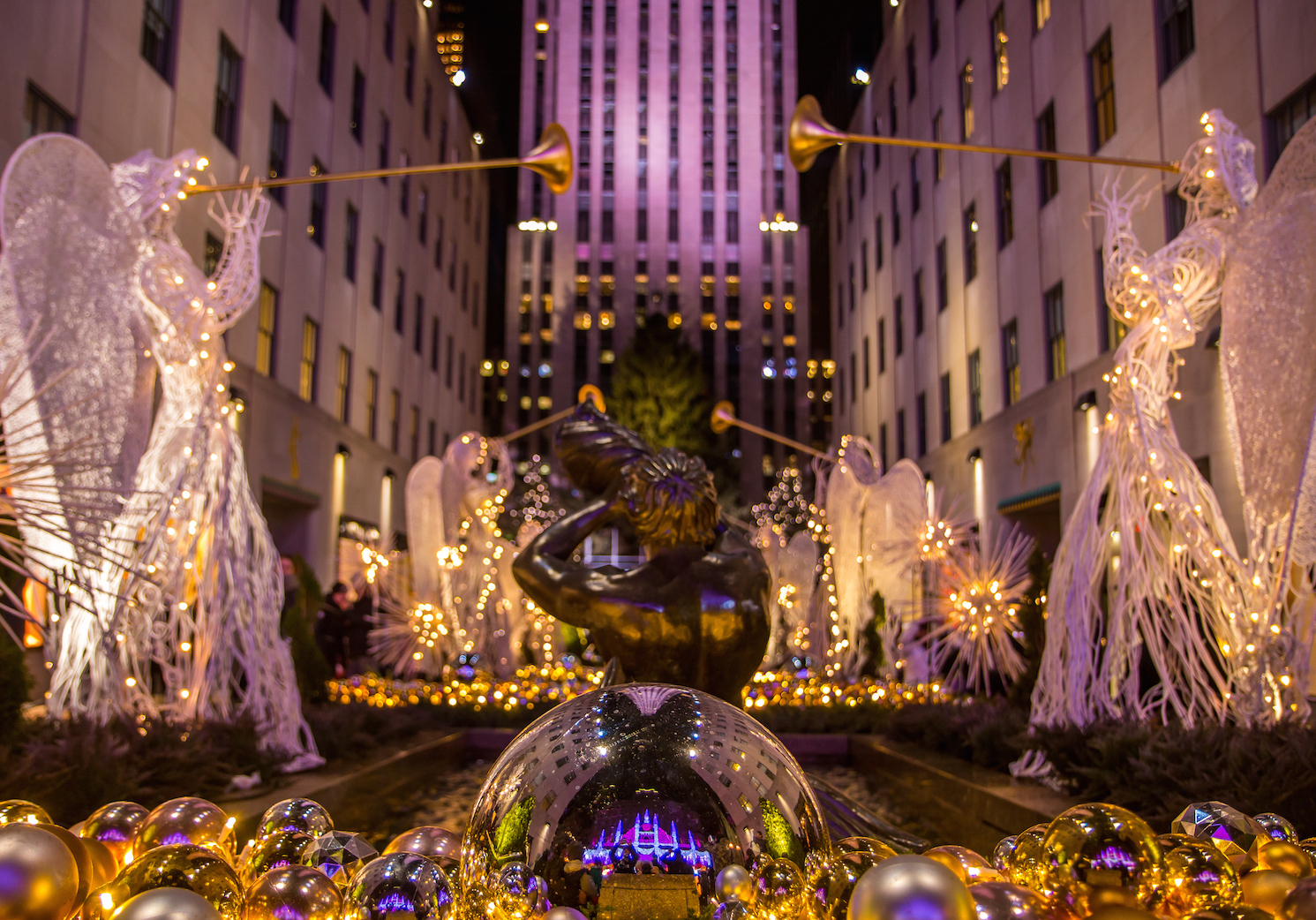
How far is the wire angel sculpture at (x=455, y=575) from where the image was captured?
13.9m

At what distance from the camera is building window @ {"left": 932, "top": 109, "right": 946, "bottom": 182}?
27481mm

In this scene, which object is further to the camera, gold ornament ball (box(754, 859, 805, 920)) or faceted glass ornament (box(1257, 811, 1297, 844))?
faceted glass ornament (box(1257, 811, 1297, 844))

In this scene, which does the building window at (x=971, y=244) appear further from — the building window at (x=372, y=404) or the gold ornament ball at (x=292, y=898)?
the gold ornament ball at (x=292, y=898)

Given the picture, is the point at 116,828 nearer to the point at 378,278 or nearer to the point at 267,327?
the point at 267,327

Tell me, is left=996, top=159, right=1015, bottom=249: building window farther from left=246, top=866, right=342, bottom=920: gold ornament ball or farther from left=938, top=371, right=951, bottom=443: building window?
left=246, top=866, right=342, bottom=920: gold ornament ball

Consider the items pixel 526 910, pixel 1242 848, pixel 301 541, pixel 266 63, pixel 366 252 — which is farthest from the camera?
pixel 366 252

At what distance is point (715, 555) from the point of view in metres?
3.41

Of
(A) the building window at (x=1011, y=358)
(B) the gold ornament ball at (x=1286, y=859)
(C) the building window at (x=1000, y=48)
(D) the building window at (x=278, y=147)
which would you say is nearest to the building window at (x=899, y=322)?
(A) the building window at (x=1011, y=358)

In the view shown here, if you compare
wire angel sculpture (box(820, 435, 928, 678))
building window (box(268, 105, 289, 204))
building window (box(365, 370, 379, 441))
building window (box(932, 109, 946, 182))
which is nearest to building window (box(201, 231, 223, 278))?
building window (box(268, 105, 289, 204))

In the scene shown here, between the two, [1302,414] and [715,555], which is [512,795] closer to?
[715,555]

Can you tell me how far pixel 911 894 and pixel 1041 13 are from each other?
22895 mm

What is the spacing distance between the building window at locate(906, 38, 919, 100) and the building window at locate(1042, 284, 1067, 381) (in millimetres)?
12821

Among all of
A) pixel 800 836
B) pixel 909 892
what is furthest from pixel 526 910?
pixel 909 892

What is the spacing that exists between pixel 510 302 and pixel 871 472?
42.6 meters
